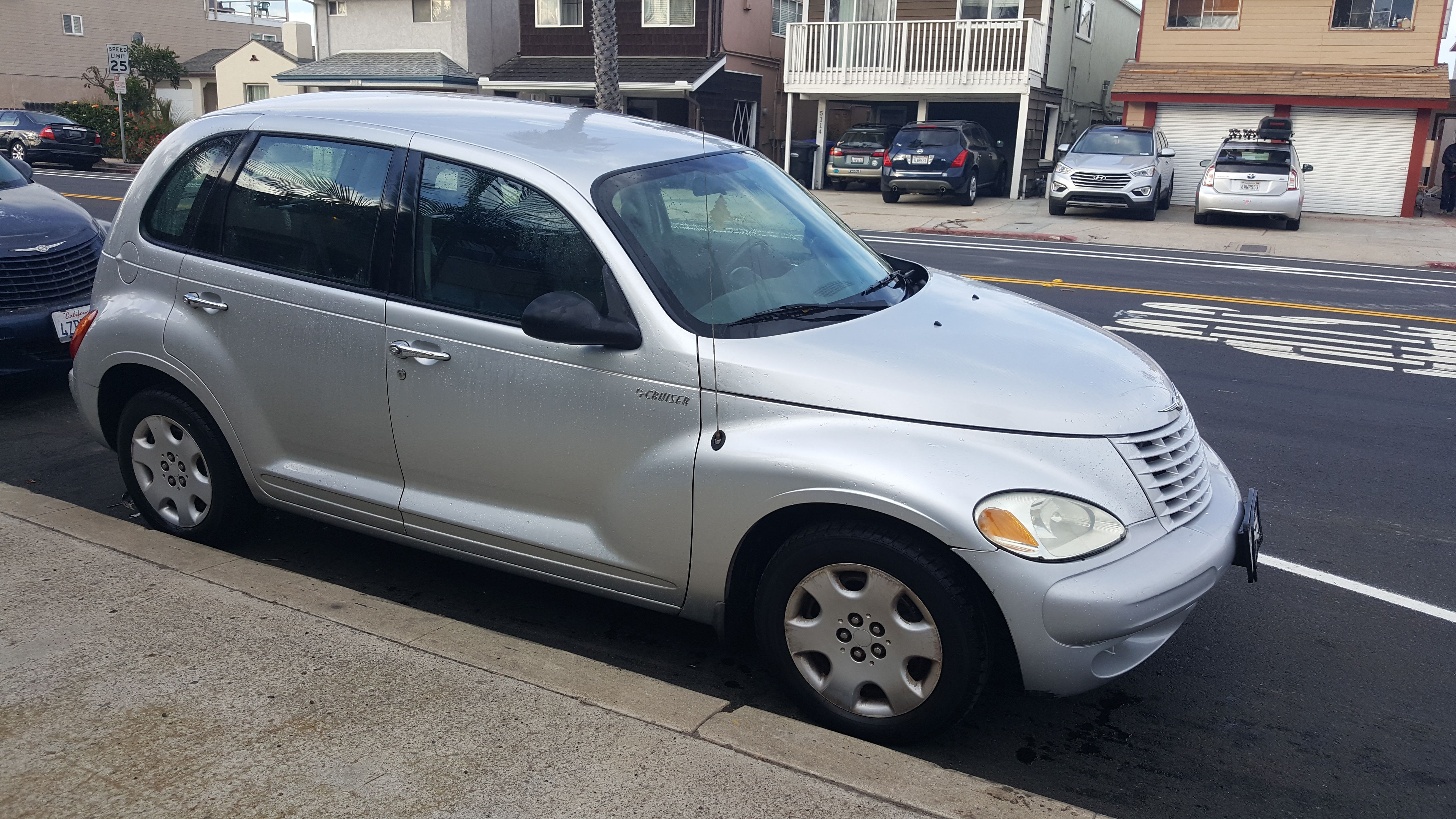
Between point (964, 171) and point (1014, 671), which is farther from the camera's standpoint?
point (964, 171)

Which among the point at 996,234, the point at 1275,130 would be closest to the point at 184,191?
the point at 996,234

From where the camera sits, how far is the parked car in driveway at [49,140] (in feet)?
96.9

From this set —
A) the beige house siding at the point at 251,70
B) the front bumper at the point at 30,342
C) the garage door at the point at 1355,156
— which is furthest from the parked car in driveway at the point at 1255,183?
the beige house siding at the point at 251,70

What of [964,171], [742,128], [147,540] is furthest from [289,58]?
[147,540]

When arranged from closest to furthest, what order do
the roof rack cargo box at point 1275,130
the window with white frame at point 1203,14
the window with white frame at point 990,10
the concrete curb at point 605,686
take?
1. the concrete curb at point 605,686
2. the roof rack cargo box at point 1275,130
3. the window with white frame at point 1203,14
4. the window with white frame at point 990,10

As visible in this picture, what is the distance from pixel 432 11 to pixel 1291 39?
24.0m

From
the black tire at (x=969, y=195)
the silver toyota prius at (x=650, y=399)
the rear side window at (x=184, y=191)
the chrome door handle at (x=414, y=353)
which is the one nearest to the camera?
the silver toyota prius at (x=650, y=399)

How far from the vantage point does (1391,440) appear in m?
6.82

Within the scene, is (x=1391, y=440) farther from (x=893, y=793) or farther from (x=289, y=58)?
(x=289, y=58)

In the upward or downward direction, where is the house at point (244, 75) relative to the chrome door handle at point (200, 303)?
upward

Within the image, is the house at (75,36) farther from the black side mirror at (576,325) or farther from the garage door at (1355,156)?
the black side mirror at (576,325)

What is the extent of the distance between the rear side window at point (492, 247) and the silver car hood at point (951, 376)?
626mm

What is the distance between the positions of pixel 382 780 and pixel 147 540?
2.15 metres

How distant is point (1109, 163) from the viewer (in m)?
21.8
